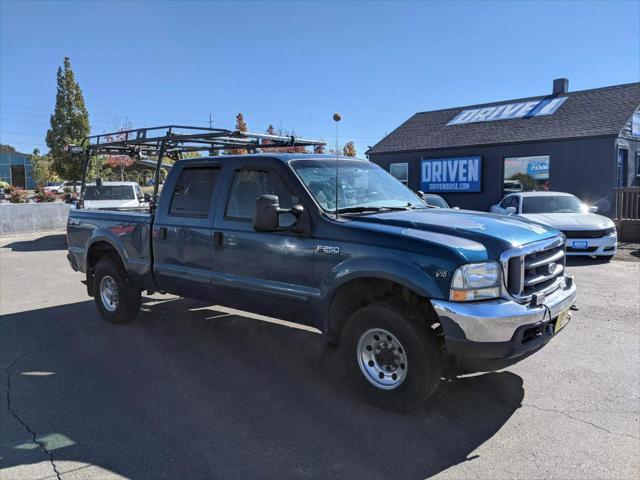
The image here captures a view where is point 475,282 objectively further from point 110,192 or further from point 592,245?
point 110,192

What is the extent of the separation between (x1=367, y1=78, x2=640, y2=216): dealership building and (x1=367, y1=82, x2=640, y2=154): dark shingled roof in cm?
3

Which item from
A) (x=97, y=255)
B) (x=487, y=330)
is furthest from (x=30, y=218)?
(x=487, y=330)

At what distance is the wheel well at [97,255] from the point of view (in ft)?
20.7

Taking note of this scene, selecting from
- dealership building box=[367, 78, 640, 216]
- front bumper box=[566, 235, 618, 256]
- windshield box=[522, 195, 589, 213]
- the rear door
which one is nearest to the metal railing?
dealership building box=[367, 78, 640, 216]

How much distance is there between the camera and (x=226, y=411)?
384cm

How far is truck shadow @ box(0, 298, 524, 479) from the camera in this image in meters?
3.17

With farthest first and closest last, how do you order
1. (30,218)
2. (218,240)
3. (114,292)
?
(30,218) < (114,292) < (218,240)

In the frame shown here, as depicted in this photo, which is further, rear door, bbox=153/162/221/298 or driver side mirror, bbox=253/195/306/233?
rear door, bbox=153/162/221/298

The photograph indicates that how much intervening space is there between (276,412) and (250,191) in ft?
6.69

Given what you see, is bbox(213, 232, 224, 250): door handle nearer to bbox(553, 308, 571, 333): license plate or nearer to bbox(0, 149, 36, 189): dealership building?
bbox(553, 308, 571, 333): license plate

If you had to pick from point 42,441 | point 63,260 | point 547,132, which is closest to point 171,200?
point 42,441

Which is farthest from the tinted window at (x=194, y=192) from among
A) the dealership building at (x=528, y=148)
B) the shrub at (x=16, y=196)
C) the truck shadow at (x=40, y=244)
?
the shrub at (x=16, y=196)

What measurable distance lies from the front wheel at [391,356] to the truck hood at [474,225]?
672mm

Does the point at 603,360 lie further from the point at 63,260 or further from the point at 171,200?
the point at 63,260
